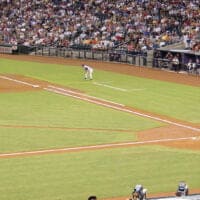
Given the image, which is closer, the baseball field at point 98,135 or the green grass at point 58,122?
the baseball field at point 98,135

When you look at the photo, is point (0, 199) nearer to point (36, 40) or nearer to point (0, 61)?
point (0, 61)

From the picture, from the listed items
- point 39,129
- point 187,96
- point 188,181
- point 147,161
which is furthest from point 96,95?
→ point 188,181

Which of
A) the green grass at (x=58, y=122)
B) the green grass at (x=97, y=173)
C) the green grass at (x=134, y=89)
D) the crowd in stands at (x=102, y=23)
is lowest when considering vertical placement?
the green grass at (x=97, y=173)

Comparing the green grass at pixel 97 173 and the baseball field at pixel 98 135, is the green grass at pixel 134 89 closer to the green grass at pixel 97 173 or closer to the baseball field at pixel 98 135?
the baseball field at pixel 98 135

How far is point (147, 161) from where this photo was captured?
59.3 feet

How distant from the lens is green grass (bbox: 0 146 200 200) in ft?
49.1

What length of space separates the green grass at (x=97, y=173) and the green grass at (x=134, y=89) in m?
6.37

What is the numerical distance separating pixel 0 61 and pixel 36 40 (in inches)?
243

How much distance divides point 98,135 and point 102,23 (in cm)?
2981

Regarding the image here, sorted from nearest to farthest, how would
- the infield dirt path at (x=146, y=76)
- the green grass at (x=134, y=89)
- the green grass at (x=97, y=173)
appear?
the green grass at (x=97, y=173)
the infield dirt path at (x=146, y=76)
the green grass at (x=134, y=89)

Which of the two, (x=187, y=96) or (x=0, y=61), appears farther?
(x=0, y=61)

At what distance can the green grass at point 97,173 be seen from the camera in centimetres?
1498

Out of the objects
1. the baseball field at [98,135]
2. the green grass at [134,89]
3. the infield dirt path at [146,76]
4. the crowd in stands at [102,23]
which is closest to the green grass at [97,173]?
the baseball field at [98,135]

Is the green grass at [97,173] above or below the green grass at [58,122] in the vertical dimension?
below
